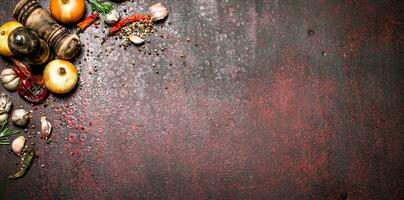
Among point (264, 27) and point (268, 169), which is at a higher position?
point (264, 27)

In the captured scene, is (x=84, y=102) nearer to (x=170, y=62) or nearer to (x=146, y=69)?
(x=146, y=69)

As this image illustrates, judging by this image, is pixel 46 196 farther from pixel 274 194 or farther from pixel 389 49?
pixel 389 49

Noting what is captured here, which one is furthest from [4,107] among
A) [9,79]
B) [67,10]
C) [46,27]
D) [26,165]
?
[67,10]

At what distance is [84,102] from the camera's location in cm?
168

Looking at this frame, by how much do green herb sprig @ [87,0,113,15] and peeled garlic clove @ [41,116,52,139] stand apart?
508 mm

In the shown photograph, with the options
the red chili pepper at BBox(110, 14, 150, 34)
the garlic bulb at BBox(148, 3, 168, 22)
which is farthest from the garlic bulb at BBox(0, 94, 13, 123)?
the garlic bulb at BBox(148, 3, 168, 22)

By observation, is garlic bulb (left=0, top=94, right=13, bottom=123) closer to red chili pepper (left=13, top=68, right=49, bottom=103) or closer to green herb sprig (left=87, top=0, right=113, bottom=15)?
red chili pepper (left=13, top=68, right=49, bottom=103)

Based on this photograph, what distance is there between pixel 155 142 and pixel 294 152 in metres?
0.60

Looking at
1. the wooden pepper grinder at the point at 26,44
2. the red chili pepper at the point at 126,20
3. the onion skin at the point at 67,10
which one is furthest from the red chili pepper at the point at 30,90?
the red chili pepper at the point at 126,20

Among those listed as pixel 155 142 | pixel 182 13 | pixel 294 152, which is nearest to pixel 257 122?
pixel 294 152

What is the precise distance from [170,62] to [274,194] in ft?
2.38

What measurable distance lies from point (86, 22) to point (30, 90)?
369mm

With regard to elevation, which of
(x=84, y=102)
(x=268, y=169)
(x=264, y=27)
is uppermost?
(x=264, y=27)

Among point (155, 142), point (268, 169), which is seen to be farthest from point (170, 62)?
point (268, 169)
